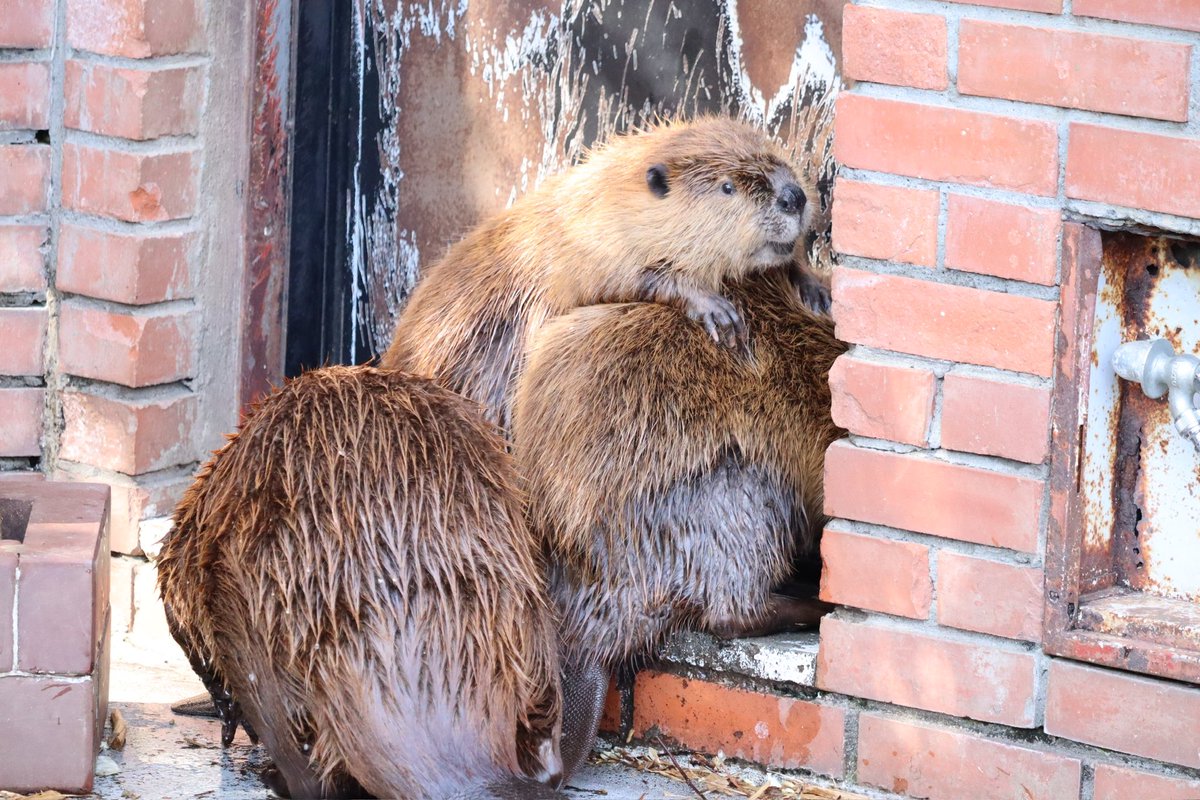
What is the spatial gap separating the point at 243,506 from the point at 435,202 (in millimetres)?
1265

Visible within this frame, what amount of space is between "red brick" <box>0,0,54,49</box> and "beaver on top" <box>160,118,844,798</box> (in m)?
0.91

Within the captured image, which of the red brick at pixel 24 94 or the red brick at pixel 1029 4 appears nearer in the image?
the red brick at pixel 1029 4

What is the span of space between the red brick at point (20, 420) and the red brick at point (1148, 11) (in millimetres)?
2220

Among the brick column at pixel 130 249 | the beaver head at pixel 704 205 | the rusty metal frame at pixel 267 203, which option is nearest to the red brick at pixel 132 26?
the brick column at pixel 130 249

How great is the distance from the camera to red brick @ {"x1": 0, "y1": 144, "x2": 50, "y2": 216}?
327cm

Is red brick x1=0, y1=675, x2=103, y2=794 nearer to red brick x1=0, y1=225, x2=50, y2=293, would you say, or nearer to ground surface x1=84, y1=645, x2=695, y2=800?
ground surface x1=84, y1=645, x2=695, y2=800

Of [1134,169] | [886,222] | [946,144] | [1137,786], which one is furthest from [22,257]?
[1137,786]

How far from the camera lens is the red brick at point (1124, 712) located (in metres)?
2.39

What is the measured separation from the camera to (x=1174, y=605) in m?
2.47

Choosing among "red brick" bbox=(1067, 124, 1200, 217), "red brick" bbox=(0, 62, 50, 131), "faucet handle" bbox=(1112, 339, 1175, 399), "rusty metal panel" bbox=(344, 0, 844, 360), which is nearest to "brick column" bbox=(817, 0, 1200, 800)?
"red brick" bbox=(1067, 124, 1200, 217)

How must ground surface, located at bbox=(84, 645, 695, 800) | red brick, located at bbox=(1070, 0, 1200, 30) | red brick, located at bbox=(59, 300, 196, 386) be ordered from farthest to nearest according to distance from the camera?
red brick, located at bbox=(59, 300, 196, 386)
ground surface, located at bbox=(84, 645, 695, 800)
red brick, located at bbox=(1070, 0, 1200, 30)

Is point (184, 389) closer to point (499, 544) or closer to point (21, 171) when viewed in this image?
point (21, 171)

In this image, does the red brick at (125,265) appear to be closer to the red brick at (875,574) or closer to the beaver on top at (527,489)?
the beaver on top at (527,489)

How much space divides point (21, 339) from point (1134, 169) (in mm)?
2233
